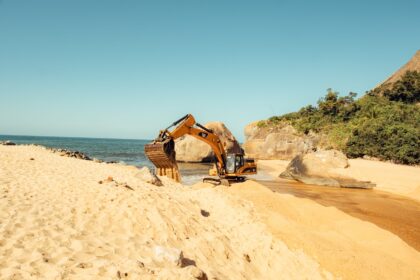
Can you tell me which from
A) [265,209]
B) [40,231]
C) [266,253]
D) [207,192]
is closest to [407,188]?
[265,209]

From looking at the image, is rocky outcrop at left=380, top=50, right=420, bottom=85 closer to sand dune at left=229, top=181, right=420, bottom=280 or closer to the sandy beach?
sand dune at left=229, top=181, right=420, bottom=280

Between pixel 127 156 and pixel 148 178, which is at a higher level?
pixel 148 178

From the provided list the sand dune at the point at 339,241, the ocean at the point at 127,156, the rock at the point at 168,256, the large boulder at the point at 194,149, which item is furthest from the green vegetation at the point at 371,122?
the rock at the point at 168,256

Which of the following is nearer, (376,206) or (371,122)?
(376,206)

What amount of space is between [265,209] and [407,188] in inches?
612

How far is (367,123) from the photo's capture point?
3625 centimetres

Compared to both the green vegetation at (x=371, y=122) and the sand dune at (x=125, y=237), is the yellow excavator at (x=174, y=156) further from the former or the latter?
the green vegetation at (x=371, y=122)

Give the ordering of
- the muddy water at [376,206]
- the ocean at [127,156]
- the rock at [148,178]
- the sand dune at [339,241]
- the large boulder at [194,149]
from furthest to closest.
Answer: the large boulder at [194,149] → the ocean at [127,156] → the rock at [148,178] → the muddy water at [376,206] → the sand dune at [339,241]

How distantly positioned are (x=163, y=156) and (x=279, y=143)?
31420 mm

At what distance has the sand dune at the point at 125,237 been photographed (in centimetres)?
522

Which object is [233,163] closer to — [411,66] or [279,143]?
[279,143]

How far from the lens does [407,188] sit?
2227 centimetres

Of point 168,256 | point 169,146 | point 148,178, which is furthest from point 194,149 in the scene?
point 168,256

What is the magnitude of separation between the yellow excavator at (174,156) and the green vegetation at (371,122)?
19285mm
